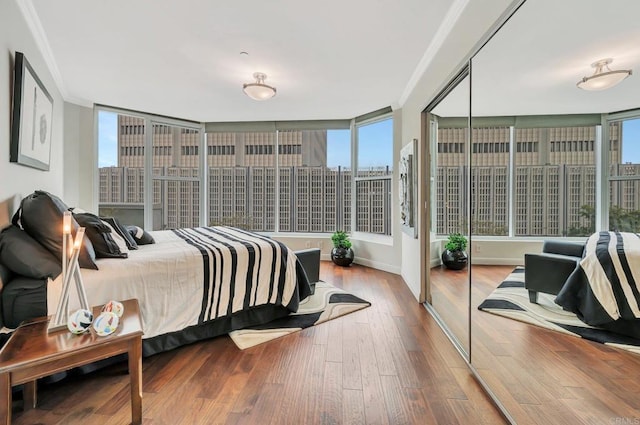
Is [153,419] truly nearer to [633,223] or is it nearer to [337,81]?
[633,223]

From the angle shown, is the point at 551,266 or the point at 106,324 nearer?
the point at 106,324

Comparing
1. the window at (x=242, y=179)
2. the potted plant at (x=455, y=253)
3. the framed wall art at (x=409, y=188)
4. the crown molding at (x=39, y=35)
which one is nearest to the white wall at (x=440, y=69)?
the framed wall art at (x=409, y=188)

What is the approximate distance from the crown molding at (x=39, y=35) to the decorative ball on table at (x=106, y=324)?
7.77 feet

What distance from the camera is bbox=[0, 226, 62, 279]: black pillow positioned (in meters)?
1.74

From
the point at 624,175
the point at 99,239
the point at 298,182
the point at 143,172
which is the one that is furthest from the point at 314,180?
the point at 624,175

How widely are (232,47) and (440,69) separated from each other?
1905mm

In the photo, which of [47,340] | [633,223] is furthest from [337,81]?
[47,340]

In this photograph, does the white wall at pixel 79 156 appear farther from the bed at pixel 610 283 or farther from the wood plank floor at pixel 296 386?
the bed at pixel 610 283

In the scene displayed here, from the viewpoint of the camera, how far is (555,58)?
147 centimetres

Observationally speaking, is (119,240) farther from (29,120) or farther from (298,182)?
(298,182)

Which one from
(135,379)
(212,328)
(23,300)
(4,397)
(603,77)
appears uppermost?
(603,77)

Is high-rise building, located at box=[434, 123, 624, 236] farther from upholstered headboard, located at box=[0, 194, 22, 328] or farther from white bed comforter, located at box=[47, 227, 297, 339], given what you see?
upholstered headboard, located at box=[0, 194, 22, 328]

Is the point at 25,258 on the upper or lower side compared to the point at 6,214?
lower

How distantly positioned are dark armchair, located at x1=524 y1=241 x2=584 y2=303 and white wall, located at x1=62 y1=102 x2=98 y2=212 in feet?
17.4
